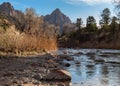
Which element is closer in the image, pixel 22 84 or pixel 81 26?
pixel 22 84

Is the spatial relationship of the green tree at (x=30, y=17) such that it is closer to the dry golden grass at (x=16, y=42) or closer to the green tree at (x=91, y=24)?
the green tree at (x=91, y=24)

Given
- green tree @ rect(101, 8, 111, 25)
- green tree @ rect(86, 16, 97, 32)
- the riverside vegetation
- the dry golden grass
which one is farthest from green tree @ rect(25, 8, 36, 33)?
the dry golden grass

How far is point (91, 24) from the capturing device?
11112cm

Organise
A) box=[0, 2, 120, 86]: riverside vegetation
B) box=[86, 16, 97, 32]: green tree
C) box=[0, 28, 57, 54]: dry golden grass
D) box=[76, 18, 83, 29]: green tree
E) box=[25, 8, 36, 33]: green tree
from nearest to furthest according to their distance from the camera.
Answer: box=[0, 2, 120, 86]: riverside vegetation < box=[0, 28, 57, 54]: dry golden grass < box=[25, 8, 36, 33]: green tree < box=[86, 16, 97, 32]: green tree < box=[76, 18, 83, 29]: green tree

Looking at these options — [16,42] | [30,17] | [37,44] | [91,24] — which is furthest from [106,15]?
[16,42]

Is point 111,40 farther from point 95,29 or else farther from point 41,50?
point 41,50

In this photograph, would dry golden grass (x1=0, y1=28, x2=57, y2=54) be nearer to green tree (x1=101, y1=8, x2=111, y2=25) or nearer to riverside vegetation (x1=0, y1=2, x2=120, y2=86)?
riverside vegetation (x1=0, y1=2, x2=120, y2=86)

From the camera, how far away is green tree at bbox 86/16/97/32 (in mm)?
108062

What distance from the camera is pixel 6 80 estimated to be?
1208 centimetres

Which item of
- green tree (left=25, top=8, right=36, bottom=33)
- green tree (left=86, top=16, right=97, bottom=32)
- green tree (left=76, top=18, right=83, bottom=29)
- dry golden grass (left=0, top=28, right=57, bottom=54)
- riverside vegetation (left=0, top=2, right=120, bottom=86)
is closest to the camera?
riverside vegetation (left=0, top=2, right=120, bottom=86)

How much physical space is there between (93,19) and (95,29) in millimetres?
9704

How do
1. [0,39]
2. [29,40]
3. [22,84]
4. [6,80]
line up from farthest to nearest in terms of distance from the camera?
1. [29,40]
2. [0,39]
3. [6,80]
4. [22,84]

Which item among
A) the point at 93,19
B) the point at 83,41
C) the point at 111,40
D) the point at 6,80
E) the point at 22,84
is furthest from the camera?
the point at 93,19

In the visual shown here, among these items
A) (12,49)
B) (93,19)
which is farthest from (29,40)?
(93,19)
